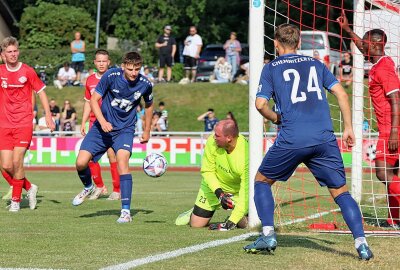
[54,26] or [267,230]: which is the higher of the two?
[54,26]

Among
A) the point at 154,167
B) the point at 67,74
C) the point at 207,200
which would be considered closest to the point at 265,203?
the point at 207,200

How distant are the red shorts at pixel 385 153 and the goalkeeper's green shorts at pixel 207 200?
5.74ft

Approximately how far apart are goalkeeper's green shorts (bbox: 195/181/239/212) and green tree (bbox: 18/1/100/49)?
34.9m

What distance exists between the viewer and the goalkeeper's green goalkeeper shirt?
430 inches

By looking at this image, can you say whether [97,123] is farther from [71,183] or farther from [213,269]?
[71,183]

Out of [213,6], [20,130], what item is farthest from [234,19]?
[20,130]

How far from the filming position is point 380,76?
11344 mm

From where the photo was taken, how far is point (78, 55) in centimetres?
3669

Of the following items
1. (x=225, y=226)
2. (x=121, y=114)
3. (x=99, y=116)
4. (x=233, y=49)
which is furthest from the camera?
(x=233, y=49)

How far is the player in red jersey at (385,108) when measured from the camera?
11195mm

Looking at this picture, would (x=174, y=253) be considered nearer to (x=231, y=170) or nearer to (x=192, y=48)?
(x=231, y=170)

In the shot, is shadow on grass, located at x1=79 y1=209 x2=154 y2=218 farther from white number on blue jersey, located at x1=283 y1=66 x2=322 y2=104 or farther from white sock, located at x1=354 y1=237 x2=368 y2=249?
white sock, located at x1=354 y1=237 x2=368 y2=249

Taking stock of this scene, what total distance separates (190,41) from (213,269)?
2888 centimetres

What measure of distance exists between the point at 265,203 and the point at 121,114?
12.3 feet
